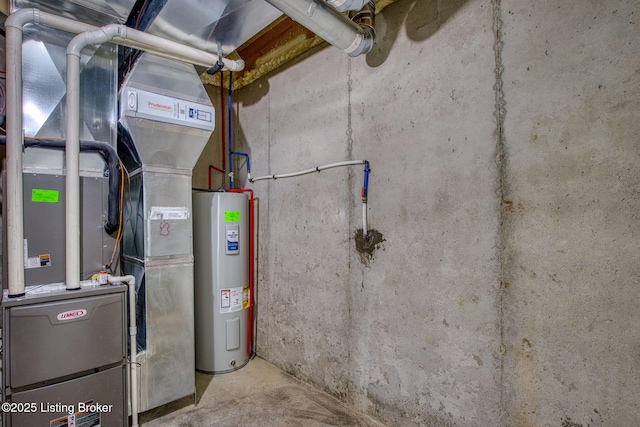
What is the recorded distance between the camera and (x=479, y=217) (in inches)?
61.0

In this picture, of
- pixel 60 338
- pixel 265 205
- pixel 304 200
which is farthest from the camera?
pixel 265 205

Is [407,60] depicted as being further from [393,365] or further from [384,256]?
[393,365]

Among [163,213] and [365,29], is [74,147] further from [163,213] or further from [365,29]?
[365,29]

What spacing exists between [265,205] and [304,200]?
0.51 metres

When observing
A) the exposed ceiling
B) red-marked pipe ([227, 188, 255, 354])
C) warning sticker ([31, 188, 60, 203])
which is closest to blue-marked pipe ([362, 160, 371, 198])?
the exposed ceiling

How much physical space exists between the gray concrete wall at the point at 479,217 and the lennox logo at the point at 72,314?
137 cm

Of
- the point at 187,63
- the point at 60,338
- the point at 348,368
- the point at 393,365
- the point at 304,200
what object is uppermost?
the point at 187,63

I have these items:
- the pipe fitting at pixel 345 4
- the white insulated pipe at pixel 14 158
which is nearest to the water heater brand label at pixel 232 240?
the white insulated pipe at pixel 14 158

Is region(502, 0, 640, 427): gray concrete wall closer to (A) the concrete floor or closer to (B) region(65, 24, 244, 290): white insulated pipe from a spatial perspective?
(A) the concrete floor

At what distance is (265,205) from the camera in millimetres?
2803

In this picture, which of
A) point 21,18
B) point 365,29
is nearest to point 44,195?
point 21,18

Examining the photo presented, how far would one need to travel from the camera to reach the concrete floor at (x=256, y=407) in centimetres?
196

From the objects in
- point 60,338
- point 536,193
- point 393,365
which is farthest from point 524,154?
point 60,338

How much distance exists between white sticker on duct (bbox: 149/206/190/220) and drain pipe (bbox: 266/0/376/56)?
1.36 meters
